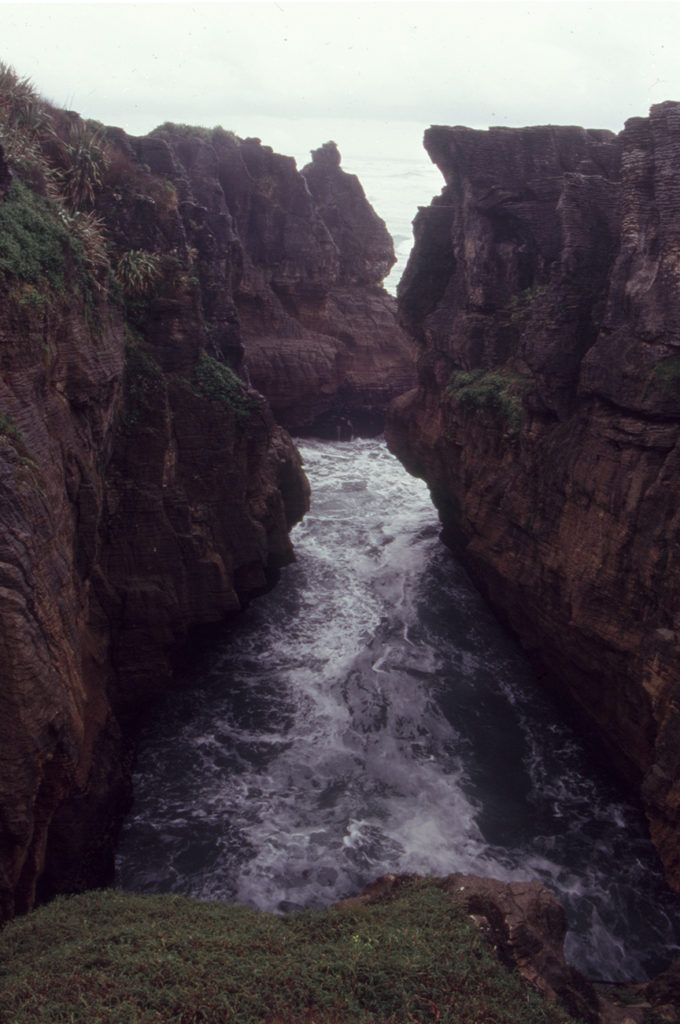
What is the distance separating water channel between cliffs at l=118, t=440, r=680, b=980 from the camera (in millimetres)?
11133

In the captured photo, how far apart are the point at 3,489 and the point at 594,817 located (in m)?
10.5

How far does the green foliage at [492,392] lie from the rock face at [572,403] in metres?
0.06

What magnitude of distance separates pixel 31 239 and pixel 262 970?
9.63m

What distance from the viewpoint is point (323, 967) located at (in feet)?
23.4

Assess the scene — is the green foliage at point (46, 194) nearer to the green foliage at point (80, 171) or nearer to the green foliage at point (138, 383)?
the green foliage at point (80, 171)

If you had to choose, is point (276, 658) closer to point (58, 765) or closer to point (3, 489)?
point (58, 765)

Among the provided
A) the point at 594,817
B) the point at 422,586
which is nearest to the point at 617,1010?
the point at 594,817

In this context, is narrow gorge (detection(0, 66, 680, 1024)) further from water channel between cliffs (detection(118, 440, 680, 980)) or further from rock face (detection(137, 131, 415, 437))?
rock face (detection(137, 131, 415, 437))

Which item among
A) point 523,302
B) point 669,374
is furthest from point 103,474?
point 523,302

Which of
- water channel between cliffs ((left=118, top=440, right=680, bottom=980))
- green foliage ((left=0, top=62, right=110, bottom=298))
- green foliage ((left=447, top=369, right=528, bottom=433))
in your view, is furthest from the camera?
green foliage ((left=447, top=369, right=528, bottom=433))

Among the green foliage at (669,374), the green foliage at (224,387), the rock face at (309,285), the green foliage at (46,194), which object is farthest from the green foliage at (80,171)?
the green foliage at (669,374)

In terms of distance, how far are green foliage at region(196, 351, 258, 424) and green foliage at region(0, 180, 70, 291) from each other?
431 centimetres

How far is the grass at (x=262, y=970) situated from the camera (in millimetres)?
6402

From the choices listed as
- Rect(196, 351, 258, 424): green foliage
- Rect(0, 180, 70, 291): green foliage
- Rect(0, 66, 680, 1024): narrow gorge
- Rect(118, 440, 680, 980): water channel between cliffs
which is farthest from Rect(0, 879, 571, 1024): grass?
Rect(196, 351, 258, 424): green foliage
